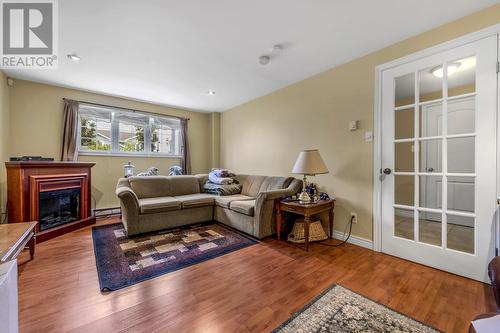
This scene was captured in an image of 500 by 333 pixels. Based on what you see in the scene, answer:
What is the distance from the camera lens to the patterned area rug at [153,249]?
1937 mm

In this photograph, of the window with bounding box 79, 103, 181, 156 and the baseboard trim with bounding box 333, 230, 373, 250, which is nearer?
the baseboard trim with bounding box 333, 230, 373, 250

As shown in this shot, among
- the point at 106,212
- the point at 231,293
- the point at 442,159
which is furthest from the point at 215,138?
the point at 442,159

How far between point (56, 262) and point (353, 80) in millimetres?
3926

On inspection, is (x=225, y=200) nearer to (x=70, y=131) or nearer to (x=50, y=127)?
(x=70, y=131)

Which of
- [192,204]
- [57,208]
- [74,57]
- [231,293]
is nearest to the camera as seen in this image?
[231,293]

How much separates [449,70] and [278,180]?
91.8 inches

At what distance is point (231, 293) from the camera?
5.47ft

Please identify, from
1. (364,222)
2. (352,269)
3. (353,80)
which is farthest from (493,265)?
(353,80)

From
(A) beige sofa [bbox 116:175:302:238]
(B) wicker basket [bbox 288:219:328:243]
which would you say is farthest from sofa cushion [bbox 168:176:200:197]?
(B) wicker basket [bbox 288:219:328:243]

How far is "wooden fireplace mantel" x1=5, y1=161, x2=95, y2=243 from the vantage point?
2.57m

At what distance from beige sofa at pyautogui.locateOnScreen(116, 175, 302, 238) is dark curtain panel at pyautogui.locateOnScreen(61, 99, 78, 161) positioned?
3.54 feet

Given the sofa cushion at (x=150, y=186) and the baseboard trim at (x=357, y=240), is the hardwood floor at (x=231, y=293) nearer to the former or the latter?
the baseboard trim at (x=357, y=240)

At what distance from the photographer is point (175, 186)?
3.86 m

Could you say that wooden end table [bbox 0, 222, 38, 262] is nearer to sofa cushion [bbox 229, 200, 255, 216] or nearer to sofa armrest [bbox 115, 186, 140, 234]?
sofa armrest [bbox 115, 186, 140, 234]
